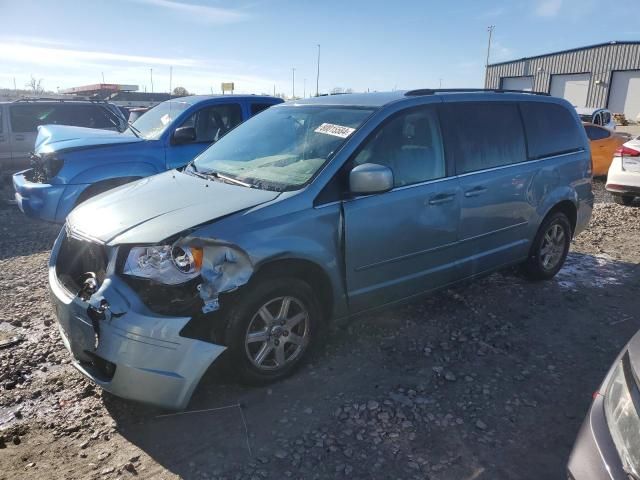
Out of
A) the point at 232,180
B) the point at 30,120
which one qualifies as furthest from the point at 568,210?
the point at 30,120

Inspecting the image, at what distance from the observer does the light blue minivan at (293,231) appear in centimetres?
269

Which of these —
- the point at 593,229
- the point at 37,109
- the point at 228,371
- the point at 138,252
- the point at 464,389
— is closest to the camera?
the point at 138,252

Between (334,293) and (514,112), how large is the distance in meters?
2.61

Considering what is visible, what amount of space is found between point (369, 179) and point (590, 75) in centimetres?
3947

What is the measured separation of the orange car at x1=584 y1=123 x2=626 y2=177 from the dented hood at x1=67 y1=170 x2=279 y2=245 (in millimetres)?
10427

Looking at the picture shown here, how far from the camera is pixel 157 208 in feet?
10.1

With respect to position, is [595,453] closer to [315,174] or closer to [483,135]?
[315,174]

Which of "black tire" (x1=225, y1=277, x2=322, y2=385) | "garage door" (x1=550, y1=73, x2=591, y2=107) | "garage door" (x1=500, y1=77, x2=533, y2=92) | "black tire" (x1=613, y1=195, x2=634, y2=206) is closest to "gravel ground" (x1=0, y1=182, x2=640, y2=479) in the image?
"black tire" (x1=225, y1=277, x2=322, y2=385)

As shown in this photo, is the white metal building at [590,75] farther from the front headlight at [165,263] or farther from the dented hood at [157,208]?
the front headlight at [165,263]

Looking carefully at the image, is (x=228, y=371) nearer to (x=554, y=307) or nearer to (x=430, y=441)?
(x=430, y=441)

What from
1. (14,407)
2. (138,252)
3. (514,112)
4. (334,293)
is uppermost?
(514,112)

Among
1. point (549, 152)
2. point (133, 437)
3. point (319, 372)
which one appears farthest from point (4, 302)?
point (549, 152)

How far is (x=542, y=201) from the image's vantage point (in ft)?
15.6

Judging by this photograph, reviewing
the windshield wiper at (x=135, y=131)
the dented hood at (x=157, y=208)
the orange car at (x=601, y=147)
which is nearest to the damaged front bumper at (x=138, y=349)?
the dented hood at (x=157, y=208)
